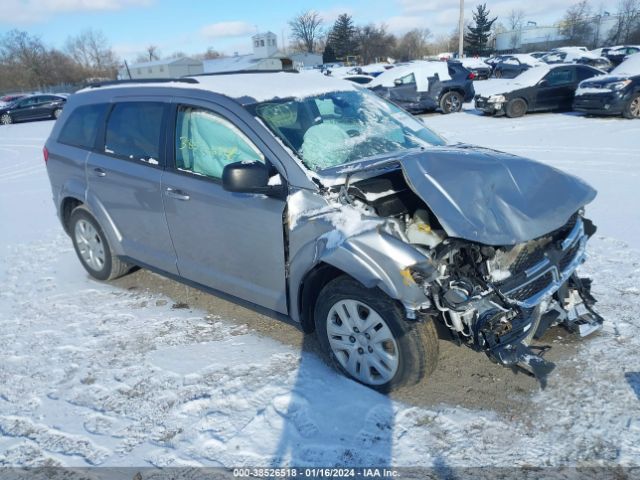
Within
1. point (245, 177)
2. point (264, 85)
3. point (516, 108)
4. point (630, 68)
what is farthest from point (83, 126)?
point (630, 68)

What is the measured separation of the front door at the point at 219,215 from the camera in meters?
3.35

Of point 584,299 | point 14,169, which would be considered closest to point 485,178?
point 584,299

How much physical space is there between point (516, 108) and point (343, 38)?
64.4m

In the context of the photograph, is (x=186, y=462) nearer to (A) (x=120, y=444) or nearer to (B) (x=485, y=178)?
(A) (x=120, y=444)

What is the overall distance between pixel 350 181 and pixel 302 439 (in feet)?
5.08

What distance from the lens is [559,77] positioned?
14469 mm

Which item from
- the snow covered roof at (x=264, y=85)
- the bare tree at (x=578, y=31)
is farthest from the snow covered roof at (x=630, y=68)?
the bare tree at (x=578, y=31)

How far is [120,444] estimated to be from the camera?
283cm

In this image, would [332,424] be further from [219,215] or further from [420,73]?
[420,73]

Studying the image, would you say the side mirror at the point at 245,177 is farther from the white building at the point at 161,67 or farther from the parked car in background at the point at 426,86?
the white building at the point at 161,67

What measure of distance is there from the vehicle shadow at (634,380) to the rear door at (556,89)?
12.9 m

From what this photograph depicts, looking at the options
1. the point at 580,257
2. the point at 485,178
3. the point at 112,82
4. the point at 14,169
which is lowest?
the point at 14,169

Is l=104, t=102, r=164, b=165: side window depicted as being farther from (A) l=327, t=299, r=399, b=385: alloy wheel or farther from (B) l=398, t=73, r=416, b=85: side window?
(B) l=398, t=73, r=416, b=85: side window

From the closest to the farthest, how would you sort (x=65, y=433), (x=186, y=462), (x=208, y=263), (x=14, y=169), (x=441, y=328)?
(x=186, y=462), (x=65, y=433), (x=441, y=328), (x=208, y=263), (x=14, y=169)
